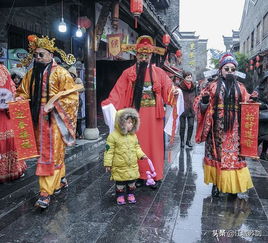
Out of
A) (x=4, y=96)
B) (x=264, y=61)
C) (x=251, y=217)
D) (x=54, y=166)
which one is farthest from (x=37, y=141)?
(x=264, y=61)

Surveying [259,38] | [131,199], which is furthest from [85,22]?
[259,38]

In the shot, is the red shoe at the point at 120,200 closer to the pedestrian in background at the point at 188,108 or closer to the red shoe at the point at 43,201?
the red shoe at the point at 43,201

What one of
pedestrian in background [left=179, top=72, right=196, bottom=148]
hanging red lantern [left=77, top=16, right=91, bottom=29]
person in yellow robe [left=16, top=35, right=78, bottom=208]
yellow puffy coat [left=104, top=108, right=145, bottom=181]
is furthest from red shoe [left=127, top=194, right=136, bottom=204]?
hanging red lantern [left=77, top=16, right=91, bottom=29]

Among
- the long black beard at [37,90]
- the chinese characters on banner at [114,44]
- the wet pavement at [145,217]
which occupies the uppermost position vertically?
the chinese characters on banner at [114,44]

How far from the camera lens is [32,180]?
5.05 metres

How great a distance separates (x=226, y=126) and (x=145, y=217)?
1.51m

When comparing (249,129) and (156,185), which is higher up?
(249,129)

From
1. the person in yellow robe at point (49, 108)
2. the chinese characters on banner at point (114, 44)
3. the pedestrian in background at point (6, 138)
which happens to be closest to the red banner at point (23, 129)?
the person in yellow robe at point (49, 108)

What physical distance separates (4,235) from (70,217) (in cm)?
71

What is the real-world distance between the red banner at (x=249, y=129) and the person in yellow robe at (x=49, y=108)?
211 cm

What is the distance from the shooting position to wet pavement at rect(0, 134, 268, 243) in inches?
132

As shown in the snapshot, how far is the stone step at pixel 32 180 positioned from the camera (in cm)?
402

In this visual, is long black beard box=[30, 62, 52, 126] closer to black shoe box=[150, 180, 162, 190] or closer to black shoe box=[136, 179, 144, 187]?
black shoe box=[136, 179, 144, 187]

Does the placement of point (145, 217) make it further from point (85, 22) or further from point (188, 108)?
point (85, 22)
